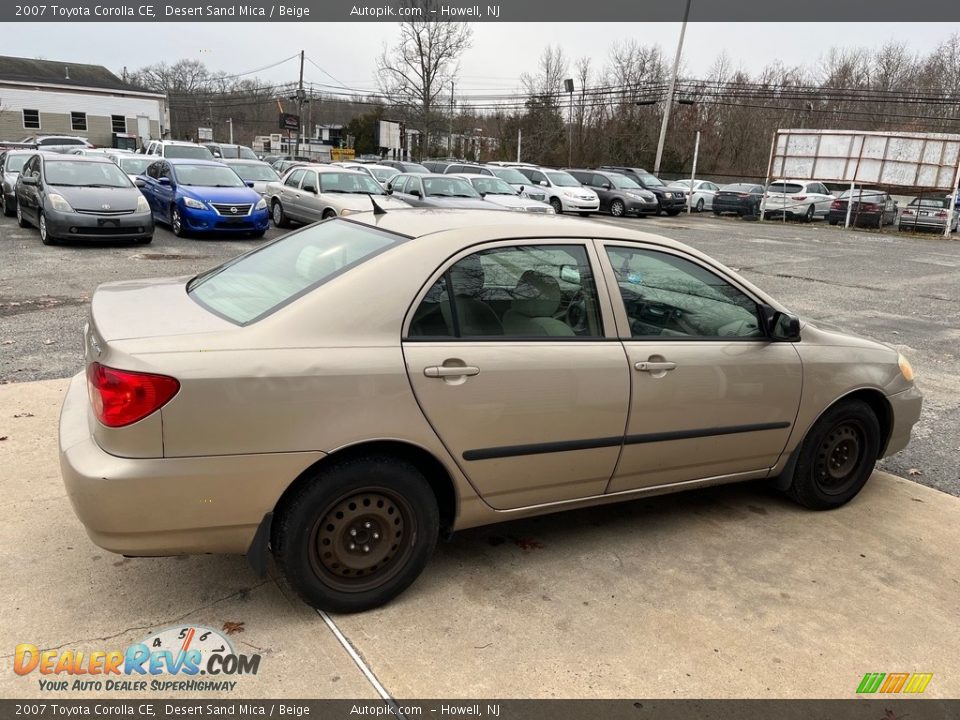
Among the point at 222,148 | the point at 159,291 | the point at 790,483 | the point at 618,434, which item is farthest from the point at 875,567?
the point at 222,148

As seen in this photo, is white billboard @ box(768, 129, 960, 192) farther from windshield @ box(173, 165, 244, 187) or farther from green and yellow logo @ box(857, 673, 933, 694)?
green and yellow logo @ box(857, 673, 933, 694)

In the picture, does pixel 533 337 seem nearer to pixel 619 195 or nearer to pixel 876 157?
pixel 619 195

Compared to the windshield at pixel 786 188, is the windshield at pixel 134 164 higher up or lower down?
lower down

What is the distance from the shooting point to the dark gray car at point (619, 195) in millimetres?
26625

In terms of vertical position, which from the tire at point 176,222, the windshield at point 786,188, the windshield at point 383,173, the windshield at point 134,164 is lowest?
the tire at point 176,222

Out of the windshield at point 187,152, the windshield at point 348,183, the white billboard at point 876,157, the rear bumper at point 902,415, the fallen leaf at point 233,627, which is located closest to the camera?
the fallen leaf at point 233,627

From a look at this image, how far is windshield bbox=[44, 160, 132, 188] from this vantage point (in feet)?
41.5

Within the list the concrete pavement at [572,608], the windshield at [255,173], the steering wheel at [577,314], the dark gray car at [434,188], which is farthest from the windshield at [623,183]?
the steering wheel at [577,314]

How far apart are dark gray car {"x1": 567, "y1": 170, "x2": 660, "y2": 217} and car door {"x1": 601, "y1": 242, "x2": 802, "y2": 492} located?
78.1ft

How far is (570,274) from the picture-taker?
3.36 metres

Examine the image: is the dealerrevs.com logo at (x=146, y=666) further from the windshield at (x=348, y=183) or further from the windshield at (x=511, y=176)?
the windshield at (x=511, y=176)

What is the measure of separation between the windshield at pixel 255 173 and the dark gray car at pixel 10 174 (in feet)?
14.8
